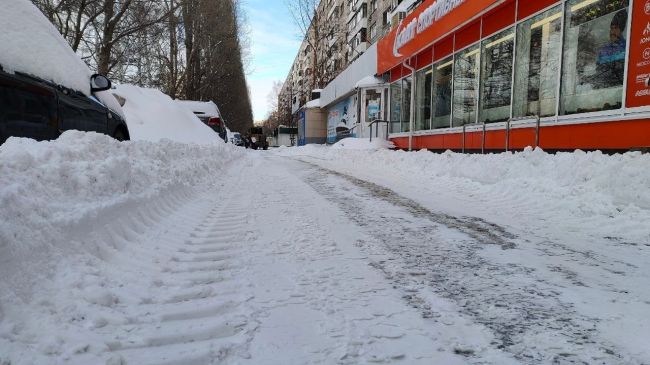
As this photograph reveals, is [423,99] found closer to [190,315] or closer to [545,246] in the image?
[545,246]

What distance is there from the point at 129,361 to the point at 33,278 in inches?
31.3

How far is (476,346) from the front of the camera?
207 cm

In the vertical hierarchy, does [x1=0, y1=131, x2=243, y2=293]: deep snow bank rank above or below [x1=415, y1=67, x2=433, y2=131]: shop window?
below

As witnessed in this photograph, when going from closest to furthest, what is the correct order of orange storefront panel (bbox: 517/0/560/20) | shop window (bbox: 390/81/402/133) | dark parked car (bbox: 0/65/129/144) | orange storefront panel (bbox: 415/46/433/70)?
1. dark parked car (bbox: 0/65/129/144)
2. orange storefront panel (bbox: 517/0/560/20)
3. orange storefront panel (bbox: 415/46/433/70)
4. shop window (bbox: 390/81/402/133)

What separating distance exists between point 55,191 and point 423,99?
14241 mm

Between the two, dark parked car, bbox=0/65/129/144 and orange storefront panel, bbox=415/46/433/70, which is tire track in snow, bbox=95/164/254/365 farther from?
orange storefront panel, bbox=415/46/433/70

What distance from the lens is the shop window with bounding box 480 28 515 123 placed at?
11000 mm

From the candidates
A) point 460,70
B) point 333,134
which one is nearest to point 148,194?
point 460,70

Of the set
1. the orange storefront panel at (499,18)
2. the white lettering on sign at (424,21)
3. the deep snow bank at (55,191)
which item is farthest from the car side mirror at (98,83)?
the white lettering on sign at (424,21)

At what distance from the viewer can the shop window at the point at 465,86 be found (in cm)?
1246

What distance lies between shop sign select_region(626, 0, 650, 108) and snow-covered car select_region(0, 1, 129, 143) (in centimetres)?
784

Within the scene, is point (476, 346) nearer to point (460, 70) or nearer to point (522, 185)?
point (522, 185)

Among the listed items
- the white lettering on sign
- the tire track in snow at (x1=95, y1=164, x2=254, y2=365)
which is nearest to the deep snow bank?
the tire track in snow at (x1=95, y1=164, x2=254, y2=365)

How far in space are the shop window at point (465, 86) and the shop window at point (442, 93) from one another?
0.40 m
